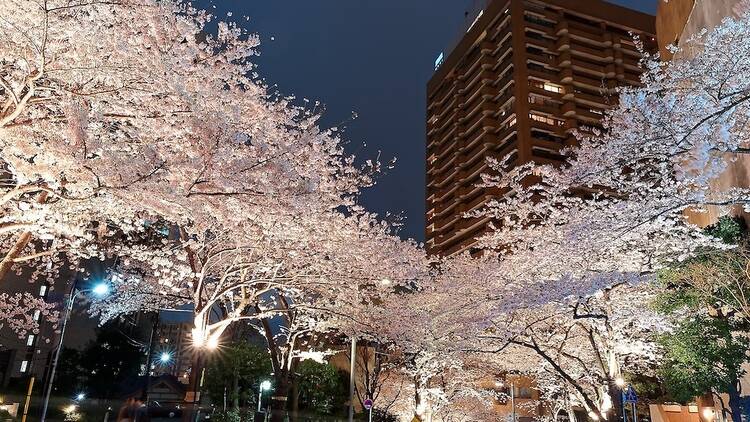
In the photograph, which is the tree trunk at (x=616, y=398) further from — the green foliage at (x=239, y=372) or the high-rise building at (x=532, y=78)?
the high-rise building at (x=532, y=78)

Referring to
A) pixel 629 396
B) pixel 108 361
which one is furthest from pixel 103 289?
pixel 108 361

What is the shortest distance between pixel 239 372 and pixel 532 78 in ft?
171

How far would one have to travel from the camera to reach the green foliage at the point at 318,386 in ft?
87.7

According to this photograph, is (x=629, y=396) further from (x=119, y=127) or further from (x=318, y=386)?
(x=318, y=386)

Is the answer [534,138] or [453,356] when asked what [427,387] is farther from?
[534,138]

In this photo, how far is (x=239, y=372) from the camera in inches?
1056

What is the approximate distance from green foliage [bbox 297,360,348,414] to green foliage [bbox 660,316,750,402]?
58.5ft

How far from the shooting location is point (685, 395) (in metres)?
13.9

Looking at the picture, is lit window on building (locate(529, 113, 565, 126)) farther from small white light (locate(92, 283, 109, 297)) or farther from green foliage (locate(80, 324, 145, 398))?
small white light (locate(92, 283, 109, 297))

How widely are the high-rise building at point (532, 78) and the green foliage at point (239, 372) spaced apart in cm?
3720

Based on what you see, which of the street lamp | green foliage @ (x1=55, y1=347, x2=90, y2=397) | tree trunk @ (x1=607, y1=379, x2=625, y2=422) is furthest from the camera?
green foliage @ (x1=55, y1=347, x2=90, y2=397)

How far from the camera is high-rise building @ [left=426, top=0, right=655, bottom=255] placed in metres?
62.6

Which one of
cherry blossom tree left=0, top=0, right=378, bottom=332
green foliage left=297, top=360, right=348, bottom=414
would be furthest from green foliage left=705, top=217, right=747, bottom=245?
green foliage left=297, top=360, right=348, bottom=414

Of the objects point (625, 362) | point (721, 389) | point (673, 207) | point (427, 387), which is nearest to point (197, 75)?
point (673, 207)
